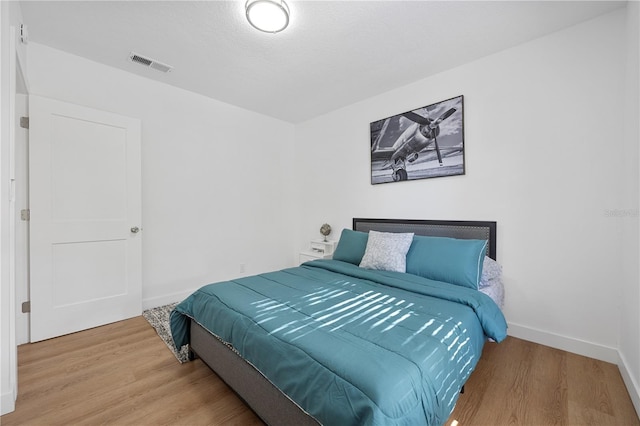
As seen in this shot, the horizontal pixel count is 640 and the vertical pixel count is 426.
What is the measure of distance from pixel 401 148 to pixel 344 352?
2.57 metres

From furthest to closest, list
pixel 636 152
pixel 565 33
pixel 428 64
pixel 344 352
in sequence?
pixel 428 64
pixel 565 33
pixel 636 152
pixel 344 352

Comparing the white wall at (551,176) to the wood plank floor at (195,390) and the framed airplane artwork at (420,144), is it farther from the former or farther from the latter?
the wood plank floor at (195,390)

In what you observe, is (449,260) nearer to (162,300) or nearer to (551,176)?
(551,176)

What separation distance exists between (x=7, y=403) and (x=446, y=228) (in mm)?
3441

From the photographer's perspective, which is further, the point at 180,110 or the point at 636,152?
the point at 180,110

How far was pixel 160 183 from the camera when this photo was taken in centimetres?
319

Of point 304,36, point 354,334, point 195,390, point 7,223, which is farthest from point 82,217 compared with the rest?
point 354,334

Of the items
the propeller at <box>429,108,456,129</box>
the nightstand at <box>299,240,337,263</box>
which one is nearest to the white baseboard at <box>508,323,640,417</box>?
the propeller at <box>429,108,456,129</box>

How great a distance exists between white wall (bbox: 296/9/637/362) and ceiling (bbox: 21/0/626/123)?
0.21 m

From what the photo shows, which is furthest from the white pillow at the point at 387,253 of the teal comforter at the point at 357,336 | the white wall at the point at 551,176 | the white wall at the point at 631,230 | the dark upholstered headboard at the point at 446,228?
the white wall at the point at 631,230

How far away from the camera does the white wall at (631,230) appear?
1660 millimetres

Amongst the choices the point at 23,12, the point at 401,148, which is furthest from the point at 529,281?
the point at 23,12

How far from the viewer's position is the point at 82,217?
2.60 meters

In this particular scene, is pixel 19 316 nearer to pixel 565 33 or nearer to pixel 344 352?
pixel 344 352
